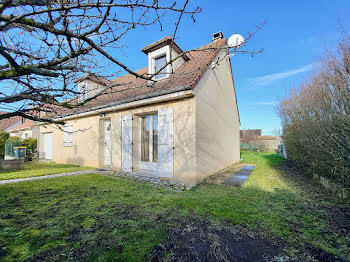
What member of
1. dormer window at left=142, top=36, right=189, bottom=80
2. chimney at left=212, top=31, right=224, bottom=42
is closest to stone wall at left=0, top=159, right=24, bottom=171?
dormer window at left=142, top=36, right=189, bottom=80

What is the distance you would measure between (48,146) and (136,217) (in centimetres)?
1319

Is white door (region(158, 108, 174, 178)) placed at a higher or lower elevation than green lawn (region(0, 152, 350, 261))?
higher

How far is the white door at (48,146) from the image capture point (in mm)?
12194

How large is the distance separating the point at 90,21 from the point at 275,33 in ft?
24.0

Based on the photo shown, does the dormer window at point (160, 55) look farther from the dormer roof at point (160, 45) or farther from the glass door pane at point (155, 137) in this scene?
the glass door pane at point (155, 137)

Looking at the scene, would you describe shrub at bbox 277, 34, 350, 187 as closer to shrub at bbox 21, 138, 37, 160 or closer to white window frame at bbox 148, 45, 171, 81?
white window frame at bbox 148, 45, 171, 81

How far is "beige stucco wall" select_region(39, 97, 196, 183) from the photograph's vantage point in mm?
5500

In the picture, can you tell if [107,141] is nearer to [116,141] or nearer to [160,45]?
[116,141]

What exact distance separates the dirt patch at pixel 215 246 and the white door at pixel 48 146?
13.7 metres

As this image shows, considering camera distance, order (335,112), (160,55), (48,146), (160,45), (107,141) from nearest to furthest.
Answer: (335,112), (160,45), (160,55), (107,141), (48,146)

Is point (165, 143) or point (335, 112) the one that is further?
point (165, 143)

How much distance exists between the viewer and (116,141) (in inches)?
301

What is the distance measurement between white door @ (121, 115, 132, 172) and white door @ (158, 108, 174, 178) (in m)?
1.60

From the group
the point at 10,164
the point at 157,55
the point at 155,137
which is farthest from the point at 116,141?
the point at 10,164
